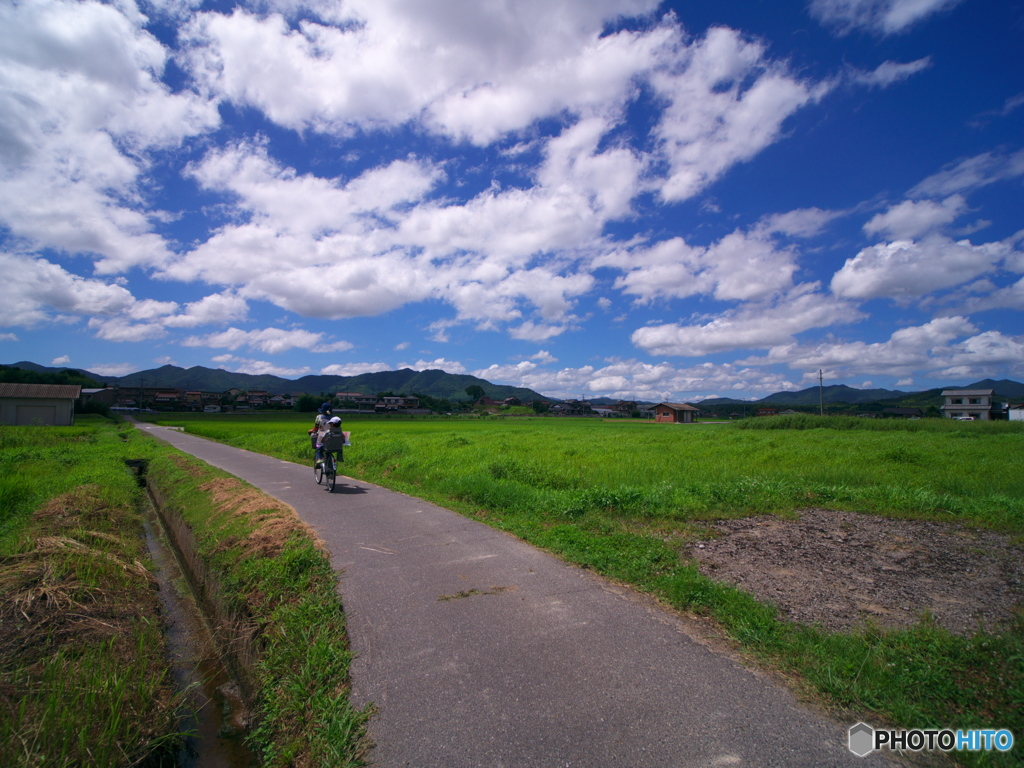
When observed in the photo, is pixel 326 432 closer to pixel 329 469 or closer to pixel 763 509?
pixel 329 469

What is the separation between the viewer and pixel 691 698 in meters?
3.16

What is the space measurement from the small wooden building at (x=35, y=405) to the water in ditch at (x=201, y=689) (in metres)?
50.3

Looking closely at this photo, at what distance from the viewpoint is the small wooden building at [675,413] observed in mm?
80500

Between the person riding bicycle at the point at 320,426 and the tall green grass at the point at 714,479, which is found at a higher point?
the person riding bicycle at the point at 320,426

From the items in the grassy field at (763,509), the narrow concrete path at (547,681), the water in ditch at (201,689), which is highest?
the grassy field at (763,509)

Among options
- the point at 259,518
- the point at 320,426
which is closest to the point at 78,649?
the point at 259,518

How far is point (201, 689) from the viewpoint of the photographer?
4.46 metres

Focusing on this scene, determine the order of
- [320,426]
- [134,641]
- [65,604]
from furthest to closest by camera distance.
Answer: [320,426] → [65,604] → [134,641]

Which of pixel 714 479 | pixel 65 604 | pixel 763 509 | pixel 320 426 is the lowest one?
pixel 65 604

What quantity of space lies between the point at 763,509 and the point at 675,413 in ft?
246

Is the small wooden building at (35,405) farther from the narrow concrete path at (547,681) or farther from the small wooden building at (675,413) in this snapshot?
the small wooden building at (675,413)

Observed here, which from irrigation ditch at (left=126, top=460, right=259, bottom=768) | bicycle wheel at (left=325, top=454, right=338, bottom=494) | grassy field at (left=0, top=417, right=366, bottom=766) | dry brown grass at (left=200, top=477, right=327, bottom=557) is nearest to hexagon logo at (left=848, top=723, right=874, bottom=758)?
grassy field at (left=0, top=417, right=366, bottom=766)

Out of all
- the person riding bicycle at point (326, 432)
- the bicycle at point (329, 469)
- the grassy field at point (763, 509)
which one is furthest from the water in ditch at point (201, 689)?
the person riding bicycle at point (326, 432)

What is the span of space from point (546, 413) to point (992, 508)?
107216 mm
